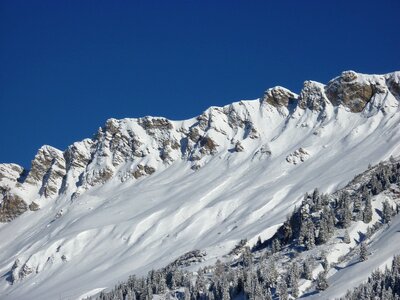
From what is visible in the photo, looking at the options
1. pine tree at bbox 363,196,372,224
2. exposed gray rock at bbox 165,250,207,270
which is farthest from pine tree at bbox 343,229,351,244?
exposed gray rock at bbox 165,250,207,270

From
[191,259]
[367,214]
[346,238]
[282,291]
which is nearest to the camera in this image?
[282,291]

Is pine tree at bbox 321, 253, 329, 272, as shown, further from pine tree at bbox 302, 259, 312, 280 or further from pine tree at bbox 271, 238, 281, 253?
pine tree at bbox 271, 238, 281, 253

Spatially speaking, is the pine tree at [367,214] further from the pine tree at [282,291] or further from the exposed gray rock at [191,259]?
the exposed gray rock at [191,259]

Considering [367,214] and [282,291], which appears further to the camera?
[367,214]

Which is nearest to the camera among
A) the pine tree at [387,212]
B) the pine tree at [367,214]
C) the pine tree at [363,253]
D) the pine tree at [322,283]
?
the pine tree at [322,283]

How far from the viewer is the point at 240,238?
510 ft

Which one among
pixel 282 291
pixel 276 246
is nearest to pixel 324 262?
pixel 282 291

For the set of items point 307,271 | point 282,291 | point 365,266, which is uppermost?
point 307,271

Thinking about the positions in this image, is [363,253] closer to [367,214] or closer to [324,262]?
[324,262]

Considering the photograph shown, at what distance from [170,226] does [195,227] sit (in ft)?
30.7

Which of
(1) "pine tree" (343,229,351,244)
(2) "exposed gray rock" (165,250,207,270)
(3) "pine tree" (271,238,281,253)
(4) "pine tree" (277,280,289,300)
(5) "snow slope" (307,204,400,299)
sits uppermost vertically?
(2) "exposed gray rock" (165,250,207,270)

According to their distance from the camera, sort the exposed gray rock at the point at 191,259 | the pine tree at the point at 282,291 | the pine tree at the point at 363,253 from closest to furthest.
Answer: the pine tree at the point at 282,291 → the pine tree at the point at 363,253 → the exposed gray rock at the point at 191,259

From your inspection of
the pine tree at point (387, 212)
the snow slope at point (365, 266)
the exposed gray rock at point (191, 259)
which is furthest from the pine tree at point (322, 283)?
the exposed gray rock at point (191, 259)

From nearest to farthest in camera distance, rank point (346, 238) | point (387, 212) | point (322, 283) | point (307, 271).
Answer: point (322, 283)
point (307, 271)
point (346, 238)
point (387, 212)
